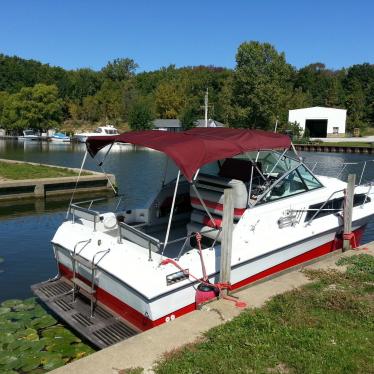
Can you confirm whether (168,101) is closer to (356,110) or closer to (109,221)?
(356,110)

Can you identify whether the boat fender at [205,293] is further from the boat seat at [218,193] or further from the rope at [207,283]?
the boat seat at [218,193]

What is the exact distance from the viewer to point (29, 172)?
2273 centimetres

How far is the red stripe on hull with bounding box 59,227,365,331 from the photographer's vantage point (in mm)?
6301

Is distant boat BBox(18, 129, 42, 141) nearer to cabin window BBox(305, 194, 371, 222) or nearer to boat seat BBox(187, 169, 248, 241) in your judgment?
cabin window BBox(305, 194, 371, 222)

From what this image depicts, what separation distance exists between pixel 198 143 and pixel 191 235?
1.51 metres

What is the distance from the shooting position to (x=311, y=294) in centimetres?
649

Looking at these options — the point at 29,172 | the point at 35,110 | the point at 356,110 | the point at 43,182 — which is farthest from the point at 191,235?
the point at 356,110

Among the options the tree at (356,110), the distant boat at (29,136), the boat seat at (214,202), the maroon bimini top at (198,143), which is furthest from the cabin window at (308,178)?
the tree at (356,110)

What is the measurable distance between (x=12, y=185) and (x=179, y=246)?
1301 centimetres

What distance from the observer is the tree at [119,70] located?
108 metres

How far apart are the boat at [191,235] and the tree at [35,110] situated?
81.1 metres

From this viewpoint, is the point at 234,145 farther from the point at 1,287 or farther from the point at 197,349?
the point at 1,287

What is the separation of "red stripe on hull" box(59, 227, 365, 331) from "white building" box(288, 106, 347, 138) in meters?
64.0

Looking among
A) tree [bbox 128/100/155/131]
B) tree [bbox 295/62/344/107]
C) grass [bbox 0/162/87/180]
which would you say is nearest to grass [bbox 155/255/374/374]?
grass [bbox 0/162/87/180]
